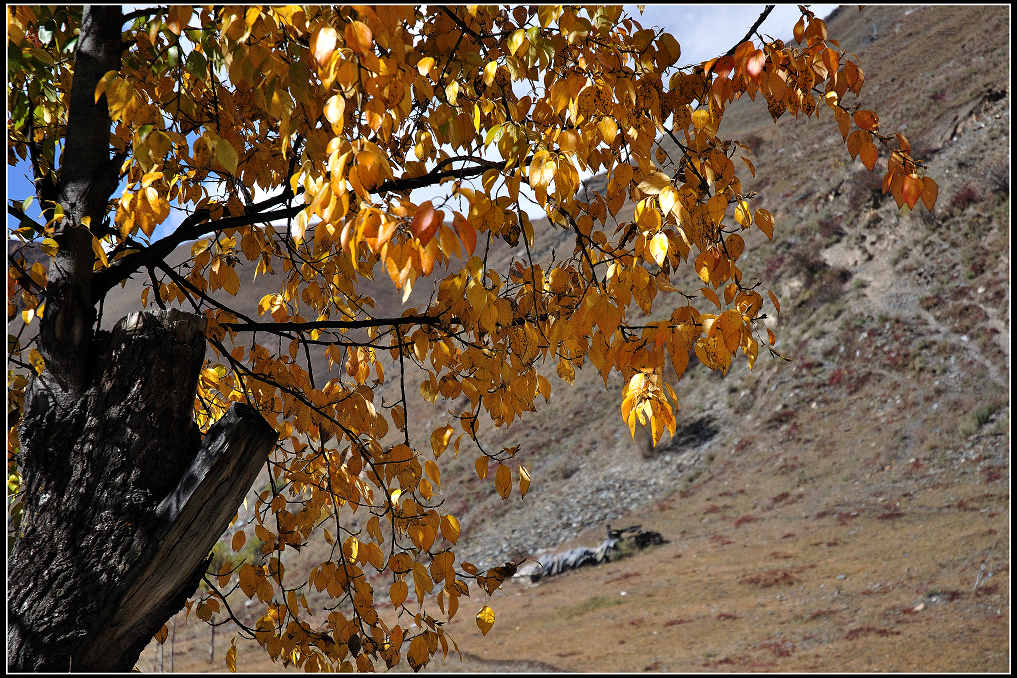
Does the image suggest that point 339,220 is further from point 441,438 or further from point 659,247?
point 441,438

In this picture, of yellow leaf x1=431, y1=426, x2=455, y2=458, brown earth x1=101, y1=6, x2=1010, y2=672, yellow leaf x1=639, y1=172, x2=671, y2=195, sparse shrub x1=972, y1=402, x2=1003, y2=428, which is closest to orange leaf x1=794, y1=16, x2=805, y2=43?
yellow leaf x1=639, y1=172, x2=671, y2=195

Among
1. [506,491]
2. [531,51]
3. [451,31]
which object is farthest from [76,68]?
Answer: [506,491]

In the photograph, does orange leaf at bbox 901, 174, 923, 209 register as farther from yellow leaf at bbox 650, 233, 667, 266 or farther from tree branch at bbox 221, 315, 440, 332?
tree branch at bbox 221, 315, 440, 332

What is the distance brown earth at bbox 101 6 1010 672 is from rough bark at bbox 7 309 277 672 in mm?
8949

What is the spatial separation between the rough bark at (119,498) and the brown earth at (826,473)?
8949 mm

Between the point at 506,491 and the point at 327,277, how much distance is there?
150cm

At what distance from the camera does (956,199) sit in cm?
2370

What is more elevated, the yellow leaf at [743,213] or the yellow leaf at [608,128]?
the yellow leaf at [608,128]

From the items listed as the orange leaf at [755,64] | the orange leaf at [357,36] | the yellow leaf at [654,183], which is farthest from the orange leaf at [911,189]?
the orange leaf at [357,36]

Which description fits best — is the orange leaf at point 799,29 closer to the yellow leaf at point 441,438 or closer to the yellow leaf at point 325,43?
the yellow leaf at point 325,43

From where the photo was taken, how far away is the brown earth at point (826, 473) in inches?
434

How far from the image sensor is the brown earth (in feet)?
36.2

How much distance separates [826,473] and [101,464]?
18.5 meters

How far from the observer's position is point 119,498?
2160 mm
